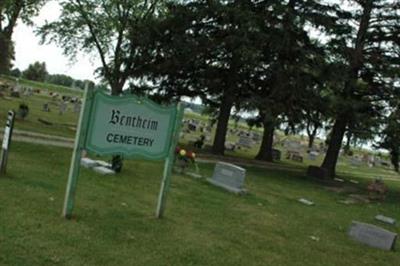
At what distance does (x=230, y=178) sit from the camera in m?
13.4

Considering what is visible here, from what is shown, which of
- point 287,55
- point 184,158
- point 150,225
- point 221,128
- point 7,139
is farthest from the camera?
point 221,128

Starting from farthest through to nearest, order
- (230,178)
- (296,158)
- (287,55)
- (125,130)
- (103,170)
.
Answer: (296,158) → (287,55) → (230,178) → (103,170) → (125,130)

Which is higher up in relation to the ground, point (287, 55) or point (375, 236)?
point (287, 55)

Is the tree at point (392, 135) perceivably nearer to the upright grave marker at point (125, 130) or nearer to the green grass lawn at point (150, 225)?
the green grass lawn at point (150, 225)

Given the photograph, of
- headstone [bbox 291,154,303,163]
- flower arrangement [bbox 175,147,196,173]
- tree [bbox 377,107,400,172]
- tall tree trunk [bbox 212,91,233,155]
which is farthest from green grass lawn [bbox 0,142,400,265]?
headstone [bbox 291,154,303,163]

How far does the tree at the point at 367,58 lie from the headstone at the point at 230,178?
9734 millimetres

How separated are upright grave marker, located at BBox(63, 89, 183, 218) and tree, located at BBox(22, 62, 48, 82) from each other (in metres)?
103

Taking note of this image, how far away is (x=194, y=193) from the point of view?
38.3ft

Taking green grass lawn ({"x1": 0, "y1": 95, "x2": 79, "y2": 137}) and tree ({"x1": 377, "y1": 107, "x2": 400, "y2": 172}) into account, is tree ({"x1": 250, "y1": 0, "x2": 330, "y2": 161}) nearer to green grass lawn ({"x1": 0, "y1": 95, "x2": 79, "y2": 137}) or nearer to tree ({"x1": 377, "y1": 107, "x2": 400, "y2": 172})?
tree ({"x1": 377, "y1": 107, "x2": 400, "y2": 172})

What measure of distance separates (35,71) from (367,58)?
92615 mm

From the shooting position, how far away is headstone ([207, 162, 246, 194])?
13195 mm

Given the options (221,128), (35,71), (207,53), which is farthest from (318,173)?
(35,71)

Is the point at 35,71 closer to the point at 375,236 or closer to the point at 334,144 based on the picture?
the point at 334,144

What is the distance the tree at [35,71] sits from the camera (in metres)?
106
